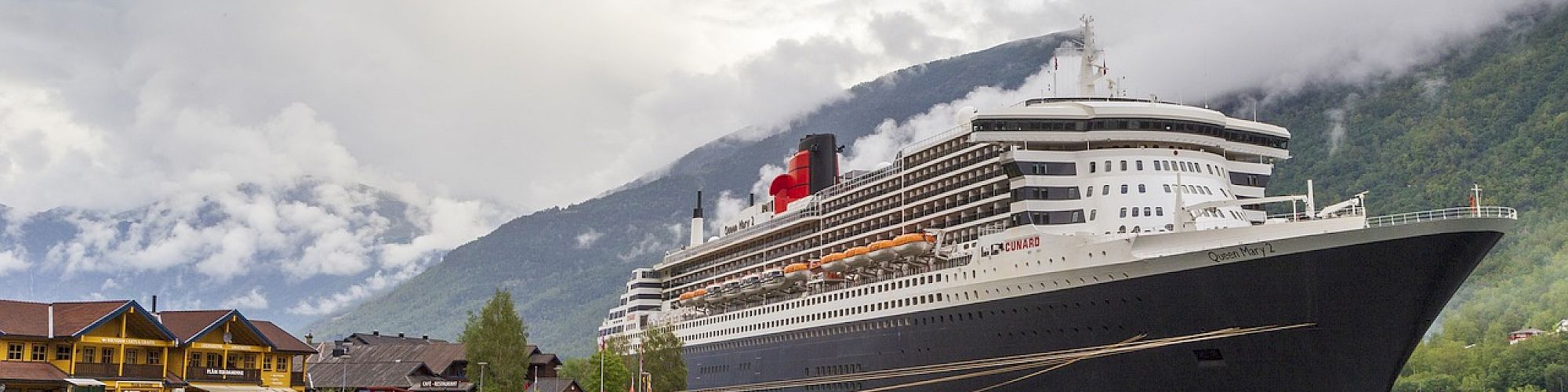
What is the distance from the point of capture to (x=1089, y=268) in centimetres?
4494

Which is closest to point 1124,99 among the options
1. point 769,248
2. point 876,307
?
point 876,307

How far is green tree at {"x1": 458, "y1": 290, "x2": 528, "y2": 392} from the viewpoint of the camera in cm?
6334

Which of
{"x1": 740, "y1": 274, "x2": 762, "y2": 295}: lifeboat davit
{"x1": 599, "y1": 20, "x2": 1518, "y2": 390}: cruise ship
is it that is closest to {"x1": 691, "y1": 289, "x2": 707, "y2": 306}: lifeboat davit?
{"x1": 599, "y1": 20, "x2": 1518, "y2": 390}: cruise ship

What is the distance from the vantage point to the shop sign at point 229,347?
146ft

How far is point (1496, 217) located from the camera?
3878 centimetres

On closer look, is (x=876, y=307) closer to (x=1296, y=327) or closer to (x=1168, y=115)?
(x=1168, y=115)

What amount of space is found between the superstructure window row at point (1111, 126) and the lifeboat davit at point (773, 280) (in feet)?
55.3

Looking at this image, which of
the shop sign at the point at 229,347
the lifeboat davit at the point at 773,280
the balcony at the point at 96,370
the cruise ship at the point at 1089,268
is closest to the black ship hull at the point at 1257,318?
the cruise ship at the point at 1089,268

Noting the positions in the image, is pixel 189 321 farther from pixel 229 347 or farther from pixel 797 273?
pixel 797 273

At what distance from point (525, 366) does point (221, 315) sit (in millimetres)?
20594

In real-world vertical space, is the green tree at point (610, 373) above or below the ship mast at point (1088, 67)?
below

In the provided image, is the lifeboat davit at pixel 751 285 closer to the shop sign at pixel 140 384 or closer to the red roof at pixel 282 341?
the red roof at pixel 282 341

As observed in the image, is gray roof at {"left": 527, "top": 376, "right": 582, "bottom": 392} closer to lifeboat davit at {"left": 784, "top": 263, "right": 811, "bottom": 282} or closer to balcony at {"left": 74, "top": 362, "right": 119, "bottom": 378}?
lifeboat davit at {"left": 784, "top": 263, "right": 811, "bottom": 282}

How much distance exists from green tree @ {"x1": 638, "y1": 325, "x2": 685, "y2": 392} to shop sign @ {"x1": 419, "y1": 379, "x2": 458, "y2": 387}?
31.0 feet
